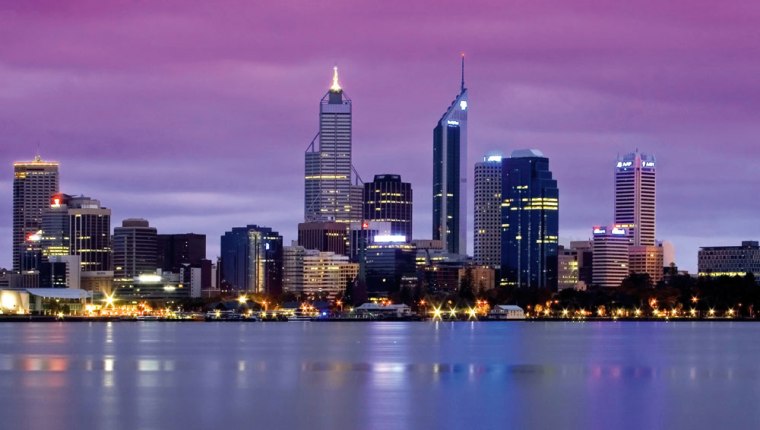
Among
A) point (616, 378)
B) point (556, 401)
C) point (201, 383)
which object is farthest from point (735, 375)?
point (201, 383)

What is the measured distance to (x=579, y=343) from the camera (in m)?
138

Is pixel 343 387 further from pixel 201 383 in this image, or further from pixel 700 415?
pixel 700 415

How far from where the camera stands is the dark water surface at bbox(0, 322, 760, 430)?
60031 millimetres

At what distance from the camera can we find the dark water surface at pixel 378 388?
60.0m

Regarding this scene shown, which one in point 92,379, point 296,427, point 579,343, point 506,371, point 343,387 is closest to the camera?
point 296,427

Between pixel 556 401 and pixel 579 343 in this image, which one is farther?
pixel 579 343

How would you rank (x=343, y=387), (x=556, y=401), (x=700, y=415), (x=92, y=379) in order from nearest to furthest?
(x=700, y=415), (x=556, y=401), (x=343, y=387), (x=92, y=379)

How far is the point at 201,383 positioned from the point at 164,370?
1229 centimetres

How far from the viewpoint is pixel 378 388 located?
245ft

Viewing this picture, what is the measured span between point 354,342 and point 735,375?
5960 centimetres

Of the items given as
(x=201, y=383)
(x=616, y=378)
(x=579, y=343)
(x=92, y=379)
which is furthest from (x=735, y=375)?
(x=579, y=343)

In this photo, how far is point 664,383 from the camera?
79.8 meters

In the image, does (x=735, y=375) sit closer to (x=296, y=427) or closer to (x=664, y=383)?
(x=664, y=383)

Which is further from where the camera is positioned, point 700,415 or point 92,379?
point 92,379
